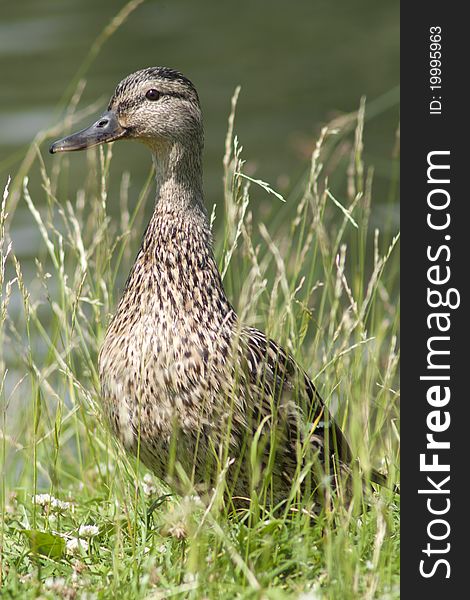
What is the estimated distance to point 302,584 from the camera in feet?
11.0

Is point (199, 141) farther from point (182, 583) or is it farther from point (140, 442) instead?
point (182, 583)

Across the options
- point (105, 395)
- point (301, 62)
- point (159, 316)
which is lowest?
point (105, 395)

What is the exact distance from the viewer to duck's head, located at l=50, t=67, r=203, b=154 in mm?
4309

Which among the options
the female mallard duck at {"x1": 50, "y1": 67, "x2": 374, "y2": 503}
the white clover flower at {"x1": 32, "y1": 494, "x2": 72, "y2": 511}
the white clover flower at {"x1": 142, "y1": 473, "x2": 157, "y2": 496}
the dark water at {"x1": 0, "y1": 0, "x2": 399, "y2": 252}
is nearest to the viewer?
the female mallard duck at {"x1": 50, "y1": 67, "x2": 374, "y2": 503}

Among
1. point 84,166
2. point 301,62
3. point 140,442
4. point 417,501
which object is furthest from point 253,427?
point 301,62

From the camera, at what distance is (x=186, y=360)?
395 centimetres

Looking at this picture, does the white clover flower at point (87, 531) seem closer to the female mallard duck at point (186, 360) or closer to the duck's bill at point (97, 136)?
the female mallard duck at point (186, 360)

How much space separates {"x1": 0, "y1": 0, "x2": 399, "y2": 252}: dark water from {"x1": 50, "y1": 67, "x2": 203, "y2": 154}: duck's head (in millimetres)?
5180

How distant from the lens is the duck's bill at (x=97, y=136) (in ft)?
14.1

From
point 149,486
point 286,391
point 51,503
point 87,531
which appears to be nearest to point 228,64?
point 149,486

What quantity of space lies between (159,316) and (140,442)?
1.36ft

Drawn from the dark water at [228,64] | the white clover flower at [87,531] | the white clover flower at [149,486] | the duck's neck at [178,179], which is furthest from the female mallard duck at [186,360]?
the dark water at [228,64]

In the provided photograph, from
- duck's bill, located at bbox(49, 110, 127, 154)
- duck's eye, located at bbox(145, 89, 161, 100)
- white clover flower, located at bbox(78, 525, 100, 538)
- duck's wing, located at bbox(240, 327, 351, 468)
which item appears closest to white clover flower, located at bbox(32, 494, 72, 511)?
white clover flower, located at bbox(78, 525, 100, 538)

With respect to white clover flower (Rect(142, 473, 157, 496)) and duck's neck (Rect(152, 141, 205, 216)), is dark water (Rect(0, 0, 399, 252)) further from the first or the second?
duck's neck (Rect(152, 141, 205, 216))
